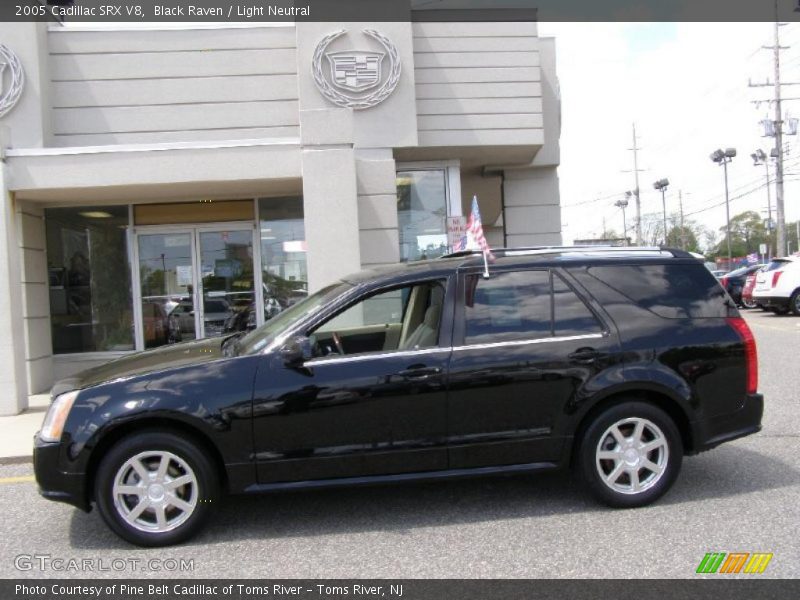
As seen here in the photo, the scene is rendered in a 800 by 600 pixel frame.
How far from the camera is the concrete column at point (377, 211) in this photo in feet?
32.0

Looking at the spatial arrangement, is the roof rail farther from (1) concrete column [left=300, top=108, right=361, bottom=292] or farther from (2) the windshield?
(1) concrete column [left=300, top=108, right=361, bottom=292]

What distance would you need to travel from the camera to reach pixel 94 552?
13.9 ft

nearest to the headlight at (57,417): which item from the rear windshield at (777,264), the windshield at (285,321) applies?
the windshield at (285,321)

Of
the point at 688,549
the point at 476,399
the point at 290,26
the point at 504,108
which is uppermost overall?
the point at 290,26

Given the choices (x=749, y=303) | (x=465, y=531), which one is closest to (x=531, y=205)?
(x=465, y=531)

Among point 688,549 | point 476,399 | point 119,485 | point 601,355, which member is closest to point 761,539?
point 688,549

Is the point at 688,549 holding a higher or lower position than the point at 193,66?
lower

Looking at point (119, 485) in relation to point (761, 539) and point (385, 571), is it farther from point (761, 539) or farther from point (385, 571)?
point (761, 539)

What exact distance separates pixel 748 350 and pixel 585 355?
120 cm

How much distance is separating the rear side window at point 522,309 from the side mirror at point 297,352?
1.03 metres

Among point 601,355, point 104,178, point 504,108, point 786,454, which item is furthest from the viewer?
point 504,108

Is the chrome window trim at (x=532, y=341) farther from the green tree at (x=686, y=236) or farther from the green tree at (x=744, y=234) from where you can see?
the green tree at (x=744, y=234)
